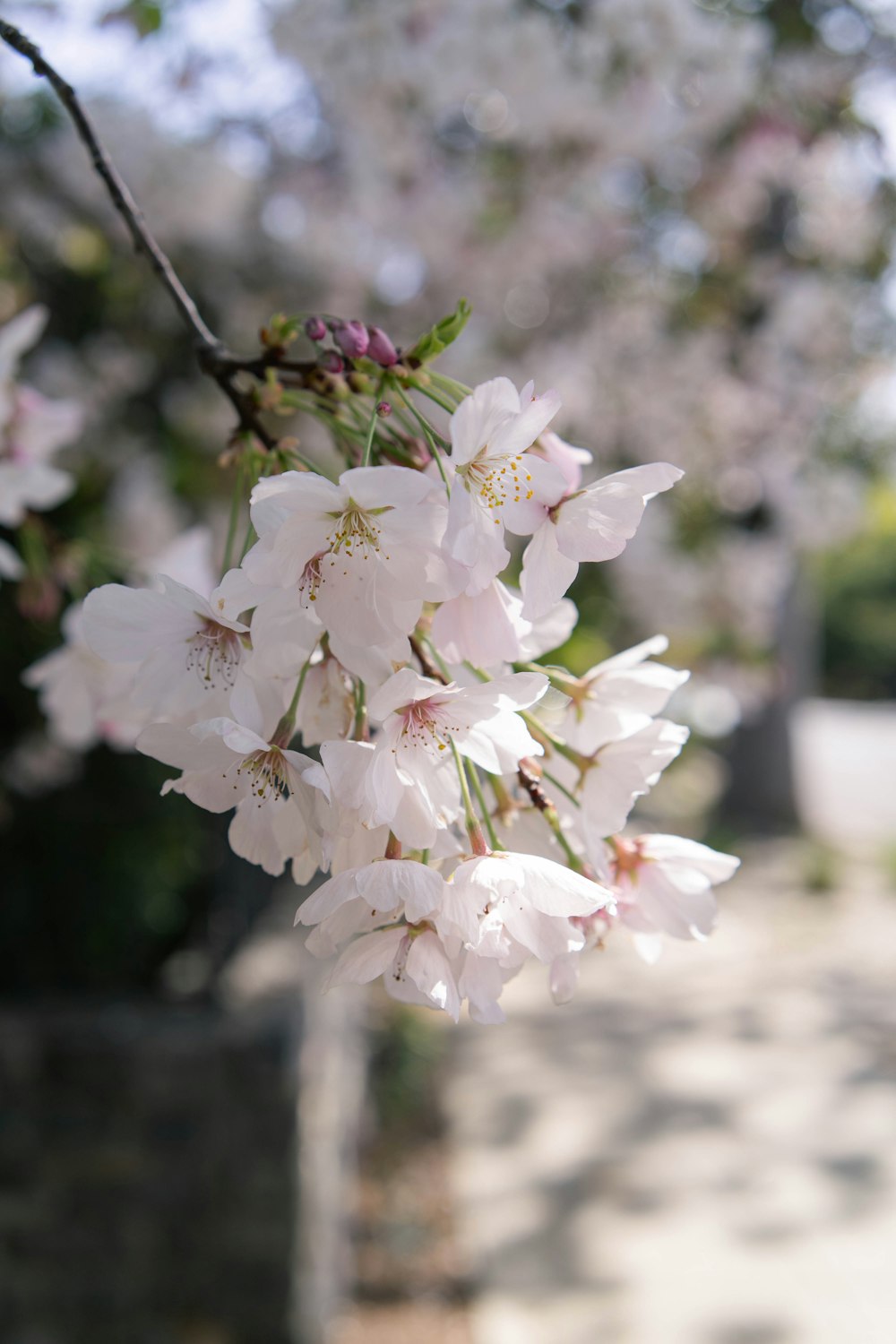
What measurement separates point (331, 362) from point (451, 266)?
3.42 meters

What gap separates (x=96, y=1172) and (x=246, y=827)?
87.9 inches

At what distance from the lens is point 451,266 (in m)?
3.83

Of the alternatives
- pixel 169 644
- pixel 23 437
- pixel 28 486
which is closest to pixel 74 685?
pixel 28 486

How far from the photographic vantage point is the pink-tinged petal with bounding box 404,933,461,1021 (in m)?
0.56

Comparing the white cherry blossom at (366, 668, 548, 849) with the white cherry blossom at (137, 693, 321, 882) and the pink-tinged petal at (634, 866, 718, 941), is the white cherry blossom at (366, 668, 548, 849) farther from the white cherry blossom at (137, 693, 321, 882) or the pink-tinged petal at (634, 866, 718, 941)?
the pink-tinged petal at (634, 866, 718, 941)

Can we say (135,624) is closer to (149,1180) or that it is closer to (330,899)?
(330,899)

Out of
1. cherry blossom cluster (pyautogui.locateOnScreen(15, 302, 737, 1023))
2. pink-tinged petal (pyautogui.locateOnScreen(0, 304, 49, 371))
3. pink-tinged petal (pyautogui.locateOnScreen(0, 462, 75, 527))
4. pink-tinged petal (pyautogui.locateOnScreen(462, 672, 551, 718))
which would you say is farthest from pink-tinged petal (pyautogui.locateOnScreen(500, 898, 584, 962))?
pink-tinged petal (pyautogui.locateOnScreen(0, 304, 49, 371))

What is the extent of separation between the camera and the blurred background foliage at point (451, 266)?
2.22 m

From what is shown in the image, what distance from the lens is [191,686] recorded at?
64 cm

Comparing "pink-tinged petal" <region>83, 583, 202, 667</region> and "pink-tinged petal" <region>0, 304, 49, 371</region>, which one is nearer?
"pink-tinged petal" <region>83, 583, 202, 667</region>

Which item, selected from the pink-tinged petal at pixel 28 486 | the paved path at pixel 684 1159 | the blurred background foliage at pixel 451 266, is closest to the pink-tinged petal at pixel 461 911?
the pink-tinged petal at pixel 28 486

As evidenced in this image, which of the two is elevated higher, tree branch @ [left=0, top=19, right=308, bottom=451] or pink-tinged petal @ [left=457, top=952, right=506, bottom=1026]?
tree branch @ [left=0, top=19, right=308, bottom=451]

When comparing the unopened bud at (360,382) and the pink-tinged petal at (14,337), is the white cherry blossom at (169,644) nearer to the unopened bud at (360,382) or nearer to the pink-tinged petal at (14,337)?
the unopened bud at (360,382)

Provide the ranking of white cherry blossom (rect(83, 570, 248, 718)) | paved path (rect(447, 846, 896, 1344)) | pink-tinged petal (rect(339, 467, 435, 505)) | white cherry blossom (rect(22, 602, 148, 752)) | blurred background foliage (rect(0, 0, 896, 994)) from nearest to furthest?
pink-tinged petal (rect(339, 467, 435, 505)), white cherry blossom (rect(83, 570, 248, 718)), white cherry blossom (rect(22, 602, 148, 752)), blurred background foliage (rect(0, 0, 896, 994)), paved path (rect(447, 846, 896, 1344))
